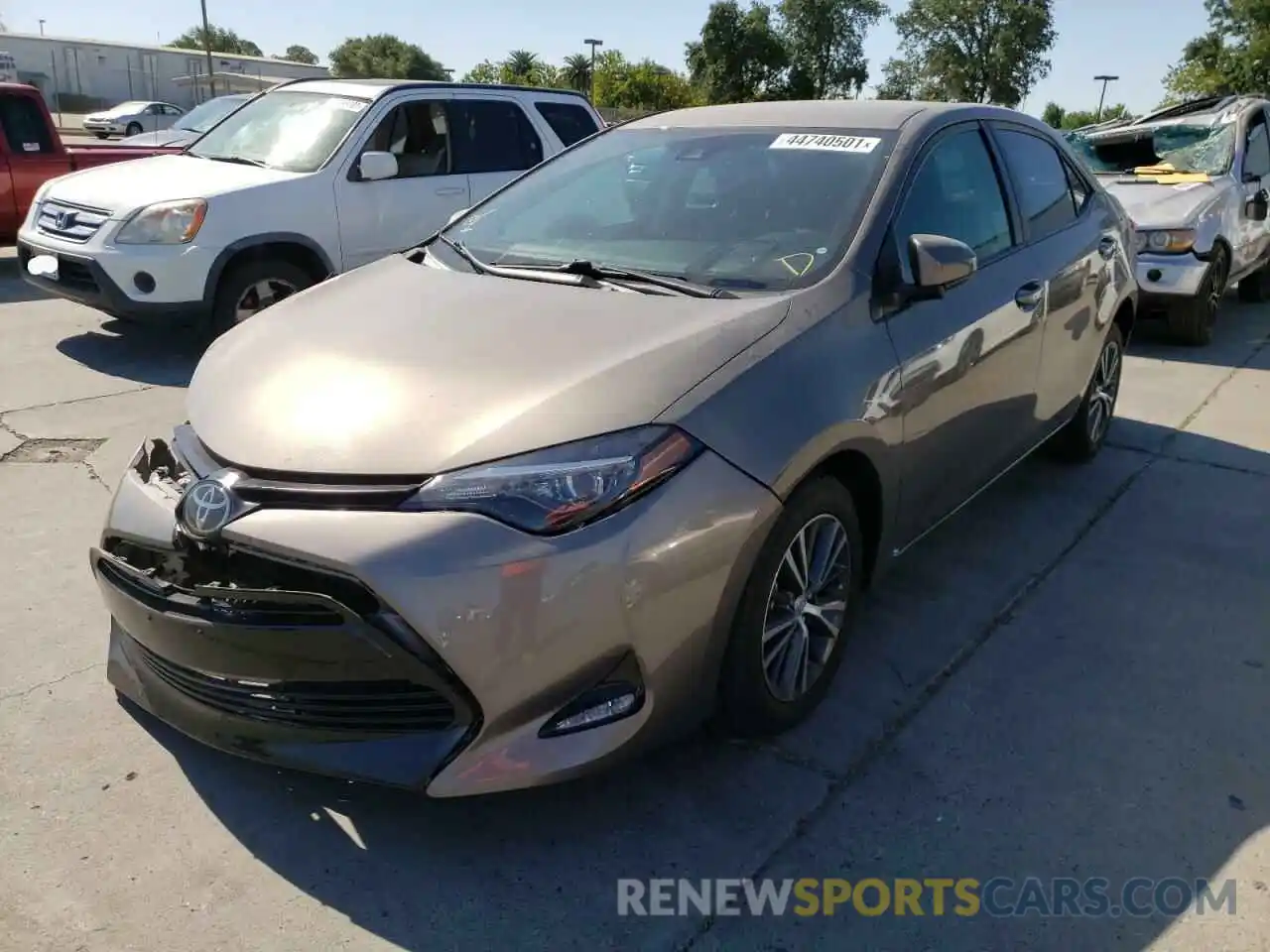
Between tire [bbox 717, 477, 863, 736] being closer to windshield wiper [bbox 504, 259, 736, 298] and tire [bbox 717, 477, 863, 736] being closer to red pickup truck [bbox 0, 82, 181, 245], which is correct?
windshield wiper [bbox 504, 259, 736, 298]

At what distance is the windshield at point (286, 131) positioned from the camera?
7070mm

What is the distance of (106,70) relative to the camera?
67.6m

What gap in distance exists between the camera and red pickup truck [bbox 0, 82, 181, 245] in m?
9.60

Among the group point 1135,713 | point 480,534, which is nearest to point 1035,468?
point 1135,713

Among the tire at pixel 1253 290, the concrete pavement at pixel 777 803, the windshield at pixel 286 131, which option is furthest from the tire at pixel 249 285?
the tire at pixel 1253 290

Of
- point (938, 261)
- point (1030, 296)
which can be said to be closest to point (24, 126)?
point (1030, 296)

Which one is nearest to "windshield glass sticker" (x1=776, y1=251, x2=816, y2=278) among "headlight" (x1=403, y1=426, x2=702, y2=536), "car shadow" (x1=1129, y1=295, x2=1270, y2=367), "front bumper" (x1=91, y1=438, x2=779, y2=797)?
"front bumper" (x1=91, y1=438, x2=779, y2=797)

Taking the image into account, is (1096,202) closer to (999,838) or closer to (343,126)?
(999,838)

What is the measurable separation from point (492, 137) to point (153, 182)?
7.99ft

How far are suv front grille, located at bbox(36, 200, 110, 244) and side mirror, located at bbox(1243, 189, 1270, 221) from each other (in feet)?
28.4

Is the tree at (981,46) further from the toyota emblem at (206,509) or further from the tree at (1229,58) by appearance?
the toyota emblem at (206,509)

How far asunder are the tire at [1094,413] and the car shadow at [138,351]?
4987 millimetres

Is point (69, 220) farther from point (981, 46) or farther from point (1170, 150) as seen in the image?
point (981, 46)

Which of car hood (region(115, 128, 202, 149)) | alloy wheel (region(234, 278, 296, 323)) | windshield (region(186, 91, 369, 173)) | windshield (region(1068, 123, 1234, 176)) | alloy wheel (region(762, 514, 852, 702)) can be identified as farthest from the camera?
car hood (region(115, 128, 202, 149))
